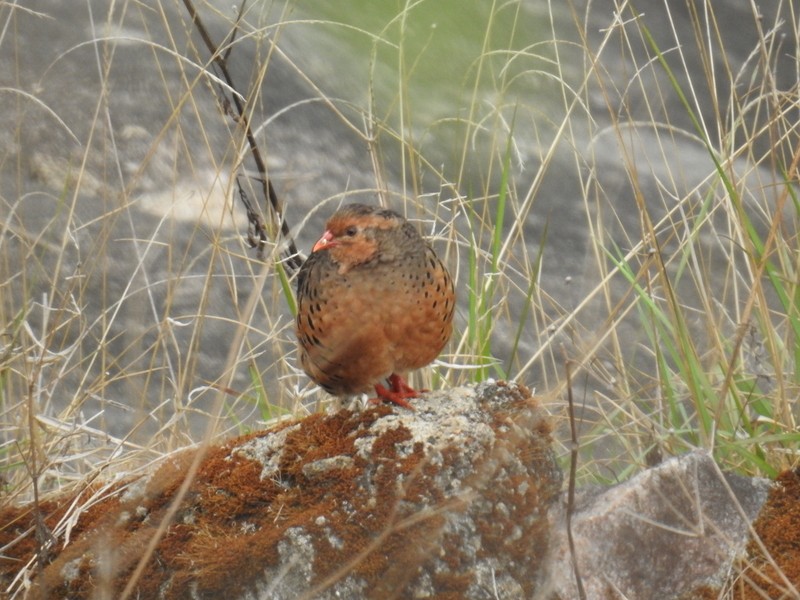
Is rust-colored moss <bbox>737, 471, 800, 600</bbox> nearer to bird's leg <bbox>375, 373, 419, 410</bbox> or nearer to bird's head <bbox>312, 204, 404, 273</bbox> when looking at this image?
bird's leg <bbox>375, 373, 419, 410</bbox>

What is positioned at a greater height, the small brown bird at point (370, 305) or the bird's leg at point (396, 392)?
the small brown bird at point (370, 305)

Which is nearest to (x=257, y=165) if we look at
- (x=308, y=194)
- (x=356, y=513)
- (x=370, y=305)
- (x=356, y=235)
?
(x=356, y=235)

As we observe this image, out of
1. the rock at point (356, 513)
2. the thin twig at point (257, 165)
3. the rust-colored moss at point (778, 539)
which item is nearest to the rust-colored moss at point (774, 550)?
Answer: the rust-colored moss at point (778, 539)

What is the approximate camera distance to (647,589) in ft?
8.06

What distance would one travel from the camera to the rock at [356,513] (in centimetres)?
232

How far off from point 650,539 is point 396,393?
709 millimetres

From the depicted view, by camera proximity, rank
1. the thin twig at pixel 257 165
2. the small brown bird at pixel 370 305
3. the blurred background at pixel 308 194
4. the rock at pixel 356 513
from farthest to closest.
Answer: the blurred background at pixel 308 194 → the thin twig at pixel 257 165 → the small brown bird at pixel 370 305 → the rock at pixel 356 513

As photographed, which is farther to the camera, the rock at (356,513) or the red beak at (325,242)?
the red beak at (325,242)

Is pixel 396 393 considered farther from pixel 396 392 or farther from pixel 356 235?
pixel 356 235

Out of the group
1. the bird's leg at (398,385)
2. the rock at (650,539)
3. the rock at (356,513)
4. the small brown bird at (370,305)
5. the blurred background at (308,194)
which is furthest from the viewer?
the blurred background at (308,194)

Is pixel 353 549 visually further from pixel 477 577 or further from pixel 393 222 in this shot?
pixel 393 222

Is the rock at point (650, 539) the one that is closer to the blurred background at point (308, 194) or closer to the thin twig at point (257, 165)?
the blurred background at point (308, 194)

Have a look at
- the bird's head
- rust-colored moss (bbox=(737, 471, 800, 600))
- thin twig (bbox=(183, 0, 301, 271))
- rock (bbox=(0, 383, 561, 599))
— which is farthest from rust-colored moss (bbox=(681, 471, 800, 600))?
thin twig (bbox=(183, 0, 301, 271))

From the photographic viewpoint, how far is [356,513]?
239cm
